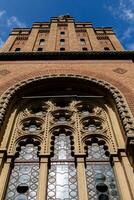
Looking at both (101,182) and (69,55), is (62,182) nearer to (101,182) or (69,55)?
(101,182)

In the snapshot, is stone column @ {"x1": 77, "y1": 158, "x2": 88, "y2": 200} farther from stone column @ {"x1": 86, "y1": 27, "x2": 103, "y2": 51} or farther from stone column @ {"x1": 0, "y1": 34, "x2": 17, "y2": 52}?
stone column @ {"x1": 0, "y1": 34, "x2": 17, "y2": 52}

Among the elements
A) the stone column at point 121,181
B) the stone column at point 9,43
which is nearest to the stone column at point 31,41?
the stone column at point 9,43

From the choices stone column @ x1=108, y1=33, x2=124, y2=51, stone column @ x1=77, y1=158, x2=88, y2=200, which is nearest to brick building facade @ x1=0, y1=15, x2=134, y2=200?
stone column @ x1=77, y1=158, x2=88, y2=200

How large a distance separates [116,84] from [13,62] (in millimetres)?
4100

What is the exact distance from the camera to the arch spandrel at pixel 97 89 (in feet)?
25.6

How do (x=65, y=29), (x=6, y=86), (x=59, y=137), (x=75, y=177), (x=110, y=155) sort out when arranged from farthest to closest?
1. (x=65, y=29)
2. (x=6, y=86)
3. (x=59, y=137)
4. (x=110, y=155)
5. (x=75, y=177)

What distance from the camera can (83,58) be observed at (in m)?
12.2

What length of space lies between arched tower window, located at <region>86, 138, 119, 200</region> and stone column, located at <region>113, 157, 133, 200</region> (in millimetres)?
162

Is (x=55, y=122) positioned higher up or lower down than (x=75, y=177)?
higher up

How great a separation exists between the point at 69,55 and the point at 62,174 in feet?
19.8

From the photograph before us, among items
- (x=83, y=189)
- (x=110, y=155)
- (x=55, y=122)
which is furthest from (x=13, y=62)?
(x=83, y=189)

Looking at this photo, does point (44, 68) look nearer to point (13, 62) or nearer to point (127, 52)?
point (13, 62)

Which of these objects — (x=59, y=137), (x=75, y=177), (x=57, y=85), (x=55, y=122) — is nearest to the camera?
(x=75, y=177)

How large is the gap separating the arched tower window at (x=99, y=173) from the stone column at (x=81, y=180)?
0.16 meters
